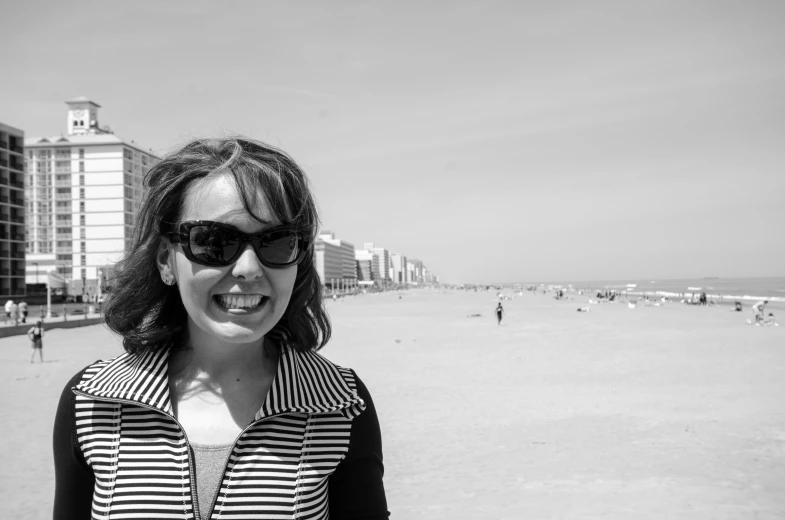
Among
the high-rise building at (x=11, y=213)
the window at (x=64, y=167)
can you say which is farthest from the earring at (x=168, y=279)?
the window at (x=64, y=167)

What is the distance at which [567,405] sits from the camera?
10.6 meters

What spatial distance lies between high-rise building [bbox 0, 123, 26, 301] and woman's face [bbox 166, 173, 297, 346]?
2260 inches

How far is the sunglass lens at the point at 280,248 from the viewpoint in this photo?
1.56 m

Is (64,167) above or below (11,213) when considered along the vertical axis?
above

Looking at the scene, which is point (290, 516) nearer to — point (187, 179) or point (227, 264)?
point (227, 264)

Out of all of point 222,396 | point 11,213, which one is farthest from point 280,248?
point 11,213

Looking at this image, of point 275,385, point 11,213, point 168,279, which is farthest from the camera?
point 11,213

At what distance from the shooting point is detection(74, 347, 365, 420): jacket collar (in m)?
1.48

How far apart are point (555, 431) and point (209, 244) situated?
8.35m

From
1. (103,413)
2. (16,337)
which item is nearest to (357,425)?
(103,413)

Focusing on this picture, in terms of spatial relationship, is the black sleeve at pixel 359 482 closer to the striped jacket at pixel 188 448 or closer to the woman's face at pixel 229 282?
the striped jacket at pixel 188 448

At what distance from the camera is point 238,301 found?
59.6 inches

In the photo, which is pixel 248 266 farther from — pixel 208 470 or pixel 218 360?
pixel 208 470

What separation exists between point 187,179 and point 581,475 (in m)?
6.70
